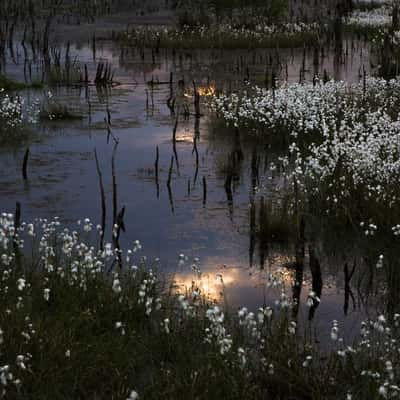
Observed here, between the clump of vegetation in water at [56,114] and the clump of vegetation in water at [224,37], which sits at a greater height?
the clump of vegetation in water at [224,37]

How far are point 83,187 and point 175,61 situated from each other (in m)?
14.8

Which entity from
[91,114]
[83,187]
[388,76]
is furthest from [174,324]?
[388,76]

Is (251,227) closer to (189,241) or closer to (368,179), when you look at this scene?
(189,241)

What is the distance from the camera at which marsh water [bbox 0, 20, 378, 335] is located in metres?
8.66

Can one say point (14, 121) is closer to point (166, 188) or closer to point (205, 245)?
point (166, 188)

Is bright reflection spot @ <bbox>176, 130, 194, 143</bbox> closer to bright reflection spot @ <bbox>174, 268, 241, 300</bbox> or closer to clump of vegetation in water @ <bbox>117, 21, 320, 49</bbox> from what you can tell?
bright reflection spot @ <bbox>174, 268, 241, 300</bbox>

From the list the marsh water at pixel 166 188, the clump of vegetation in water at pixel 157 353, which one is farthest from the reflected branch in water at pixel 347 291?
the clump of vegetation in water at pixel 157 353

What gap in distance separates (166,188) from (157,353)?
576 cm

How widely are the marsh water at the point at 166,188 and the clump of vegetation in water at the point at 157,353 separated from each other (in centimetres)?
68

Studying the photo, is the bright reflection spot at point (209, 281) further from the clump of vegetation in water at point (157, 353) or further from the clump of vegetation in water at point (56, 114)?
the clump of vegetation in water at point (56, 114)

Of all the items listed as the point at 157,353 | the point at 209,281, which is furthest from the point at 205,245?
the point at 157,353

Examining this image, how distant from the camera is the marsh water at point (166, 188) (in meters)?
8.66

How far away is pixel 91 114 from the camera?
17.4 meters

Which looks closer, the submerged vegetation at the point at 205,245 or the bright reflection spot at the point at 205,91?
the submerged vegetation at the point at 205,245
